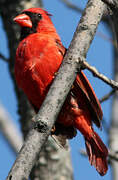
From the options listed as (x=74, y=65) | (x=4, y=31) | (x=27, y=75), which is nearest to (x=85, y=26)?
(x=74, y=65)

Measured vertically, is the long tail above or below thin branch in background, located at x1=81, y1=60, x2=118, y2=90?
below

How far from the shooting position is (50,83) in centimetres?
312

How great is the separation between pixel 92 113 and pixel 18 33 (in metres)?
1.45

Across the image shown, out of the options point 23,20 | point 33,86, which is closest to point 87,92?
point 33,86

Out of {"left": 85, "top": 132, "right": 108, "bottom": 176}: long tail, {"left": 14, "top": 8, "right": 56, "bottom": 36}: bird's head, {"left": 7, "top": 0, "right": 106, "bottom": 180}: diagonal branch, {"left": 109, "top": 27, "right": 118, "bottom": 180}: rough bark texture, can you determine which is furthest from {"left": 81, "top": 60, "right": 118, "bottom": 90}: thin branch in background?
{"left": 14, "top": 8, "right": 56, "bottom": 36}: bird's head

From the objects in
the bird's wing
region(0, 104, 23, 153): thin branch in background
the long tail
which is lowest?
region(0, 104, 23, 153): thin branch in background

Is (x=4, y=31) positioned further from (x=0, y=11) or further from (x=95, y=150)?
(x=95, y=150)

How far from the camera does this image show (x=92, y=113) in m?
3.37

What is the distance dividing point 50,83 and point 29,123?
3.02 feet

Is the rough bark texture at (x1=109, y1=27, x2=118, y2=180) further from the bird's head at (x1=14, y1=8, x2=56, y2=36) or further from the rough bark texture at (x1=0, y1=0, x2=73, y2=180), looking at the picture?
the bird's head at (x1=14, y1=8, x2=56, y2=36)

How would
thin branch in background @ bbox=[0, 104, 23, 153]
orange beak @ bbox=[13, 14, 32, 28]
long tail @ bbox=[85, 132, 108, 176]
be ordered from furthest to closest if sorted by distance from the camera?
1. thin branch in background @ bbox=[0, 104, 23, 153]
2. orange beak @ bbox=[13, 14, 32, 28]
3. long tail @ bbox=[85, 132, 108, 176]

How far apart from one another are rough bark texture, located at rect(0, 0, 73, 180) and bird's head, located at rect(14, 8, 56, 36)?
0.96ft

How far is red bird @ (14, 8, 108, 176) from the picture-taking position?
10.2 feet

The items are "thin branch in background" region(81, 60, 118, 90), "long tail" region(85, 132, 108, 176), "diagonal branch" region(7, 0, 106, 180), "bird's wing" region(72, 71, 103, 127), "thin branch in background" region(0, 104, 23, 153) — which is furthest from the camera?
"thin branch in background" region(0, 104, 23, 153)
